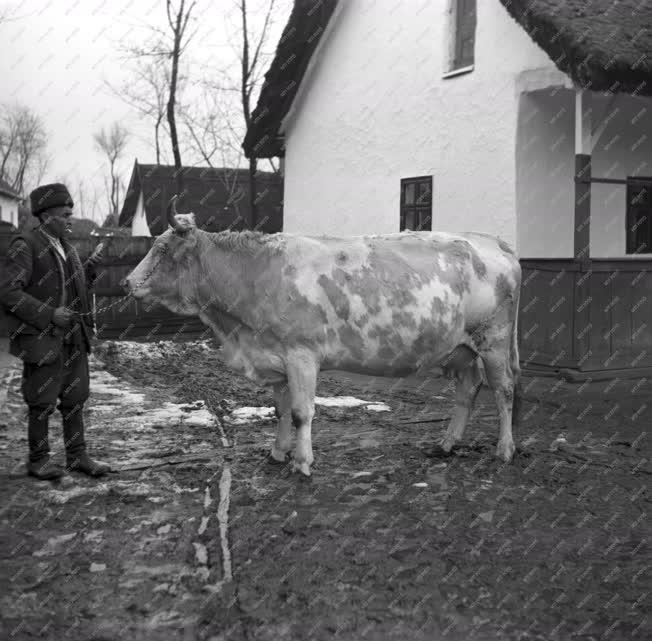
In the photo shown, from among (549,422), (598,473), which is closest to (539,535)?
(598,473)

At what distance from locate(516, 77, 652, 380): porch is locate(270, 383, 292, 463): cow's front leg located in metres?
→ 4.72

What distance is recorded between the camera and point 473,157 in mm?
10922

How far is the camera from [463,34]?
37.7ft

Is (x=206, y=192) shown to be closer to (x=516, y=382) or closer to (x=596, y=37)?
(x=596, y=37)

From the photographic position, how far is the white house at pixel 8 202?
47.7 metres

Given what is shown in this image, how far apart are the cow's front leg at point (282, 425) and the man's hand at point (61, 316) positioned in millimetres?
1496

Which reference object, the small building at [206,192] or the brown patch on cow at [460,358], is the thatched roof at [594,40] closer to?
the brown patch on cow at [460,358]

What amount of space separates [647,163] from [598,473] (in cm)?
655

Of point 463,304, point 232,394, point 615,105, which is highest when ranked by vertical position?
point 615,105

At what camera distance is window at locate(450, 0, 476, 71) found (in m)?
11.3

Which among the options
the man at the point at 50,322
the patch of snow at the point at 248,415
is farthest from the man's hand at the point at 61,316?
the patch of snow at the point at 248,415

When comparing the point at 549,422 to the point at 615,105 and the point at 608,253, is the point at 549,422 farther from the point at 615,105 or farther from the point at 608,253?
the point at 615,105

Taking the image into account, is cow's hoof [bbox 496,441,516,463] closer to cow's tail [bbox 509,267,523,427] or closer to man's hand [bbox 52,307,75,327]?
cow's tail [bbox 509,267,523,427]

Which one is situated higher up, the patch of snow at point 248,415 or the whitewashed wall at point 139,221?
the whitewashed wall at point 139,221
